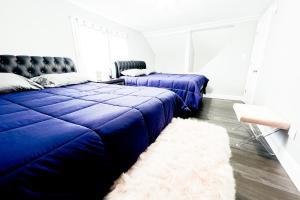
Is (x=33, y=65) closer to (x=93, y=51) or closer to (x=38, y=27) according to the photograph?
Answer: (x=38, y=27)

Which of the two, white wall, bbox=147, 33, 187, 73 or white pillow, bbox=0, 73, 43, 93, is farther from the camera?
white wall, bbox=147, 33, 187, 73

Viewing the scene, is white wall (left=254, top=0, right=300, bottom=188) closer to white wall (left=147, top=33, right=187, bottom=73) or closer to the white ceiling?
the white ceiling

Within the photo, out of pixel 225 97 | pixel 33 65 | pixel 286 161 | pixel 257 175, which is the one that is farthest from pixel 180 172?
pixel 225 97

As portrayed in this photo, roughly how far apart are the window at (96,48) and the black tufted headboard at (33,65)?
366mm

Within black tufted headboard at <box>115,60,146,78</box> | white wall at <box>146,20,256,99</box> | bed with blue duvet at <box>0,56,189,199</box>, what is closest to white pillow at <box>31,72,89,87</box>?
bed with blue duvet at <box>0,56,189,199</box>

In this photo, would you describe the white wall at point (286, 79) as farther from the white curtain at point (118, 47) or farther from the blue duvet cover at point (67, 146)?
the white curtain at point (118, 47)

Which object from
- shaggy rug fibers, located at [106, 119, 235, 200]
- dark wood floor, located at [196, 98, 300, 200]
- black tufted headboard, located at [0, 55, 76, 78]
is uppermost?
black tufted headboard, located at [0, 55, 76, 78]

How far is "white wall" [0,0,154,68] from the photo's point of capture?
190 centimetres

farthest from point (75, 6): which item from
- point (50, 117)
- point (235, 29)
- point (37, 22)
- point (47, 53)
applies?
point (235, 29)

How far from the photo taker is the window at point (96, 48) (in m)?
2.82

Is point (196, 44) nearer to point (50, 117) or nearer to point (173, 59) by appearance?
point (173, 59)

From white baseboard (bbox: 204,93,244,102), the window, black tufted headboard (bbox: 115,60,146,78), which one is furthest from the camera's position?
white baseboard (bbox: 204,93,244,102)

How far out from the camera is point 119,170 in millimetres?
1028

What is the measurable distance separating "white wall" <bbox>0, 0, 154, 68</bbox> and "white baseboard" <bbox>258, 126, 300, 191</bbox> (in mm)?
3591
